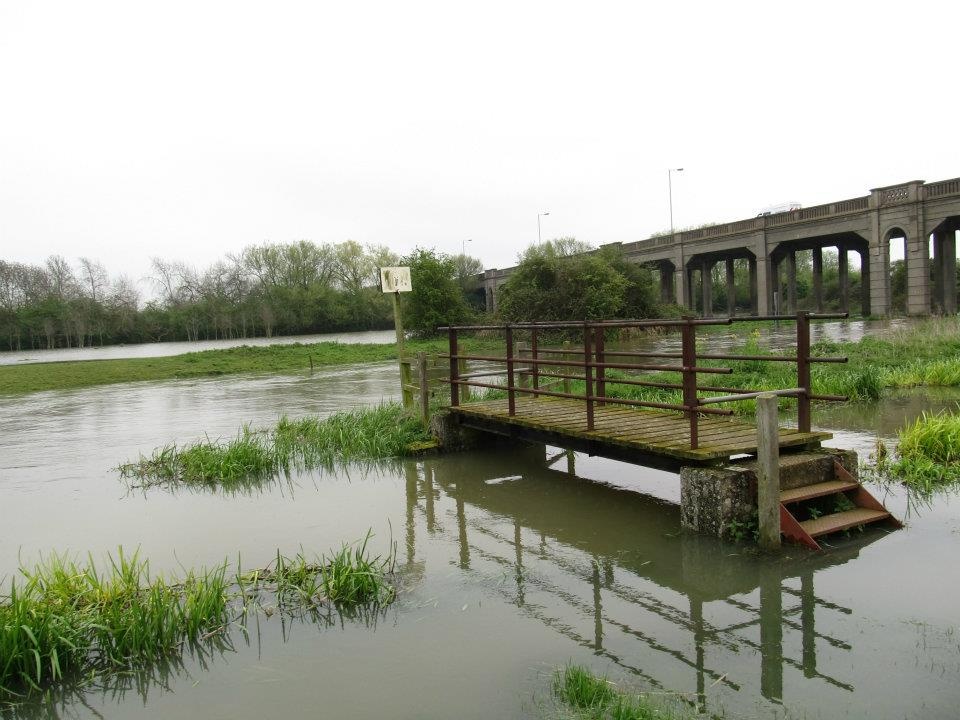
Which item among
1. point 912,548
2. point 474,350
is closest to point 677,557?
point 912,548

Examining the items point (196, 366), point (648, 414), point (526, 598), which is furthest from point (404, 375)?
point (196, 366)

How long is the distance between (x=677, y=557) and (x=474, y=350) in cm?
3106

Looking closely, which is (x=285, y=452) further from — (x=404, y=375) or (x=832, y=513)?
(x=832, y=513)

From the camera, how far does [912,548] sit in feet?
19.3

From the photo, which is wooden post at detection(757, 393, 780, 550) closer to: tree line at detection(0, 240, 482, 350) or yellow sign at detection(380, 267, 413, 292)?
yellow sign at detection(380, 267, 413, 292)

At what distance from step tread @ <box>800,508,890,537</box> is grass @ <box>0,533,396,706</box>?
3340mm

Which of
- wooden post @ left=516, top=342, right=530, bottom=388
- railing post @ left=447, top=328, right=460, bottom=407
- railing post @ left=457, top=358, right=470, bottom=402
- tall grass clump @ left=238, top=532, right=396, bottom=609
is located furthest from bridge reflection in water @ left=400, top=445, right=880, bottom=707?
wooden post @ left=516, top=342, right=530, bottom=388

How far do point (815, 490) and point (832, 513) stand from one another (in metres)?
0.34

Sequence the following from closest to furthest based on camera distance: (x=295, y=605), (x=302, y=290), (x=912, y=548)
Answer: (x=295, y=605)
(x=912, y=548)
(x=302, y=290)

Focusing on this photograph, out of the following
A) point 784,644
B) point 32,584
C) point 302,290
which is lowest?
point 784,644

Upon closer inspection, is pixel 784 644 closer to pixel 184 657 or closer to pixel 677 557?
pixel 677 557

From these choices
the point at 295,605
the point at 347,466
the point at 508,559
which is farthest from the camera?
the point at 347,466

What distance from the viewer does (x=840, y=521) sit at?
6.25 metres

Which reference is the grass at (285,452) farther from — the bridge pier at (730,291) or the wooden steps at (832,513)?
the bridge pier at (730,291)
